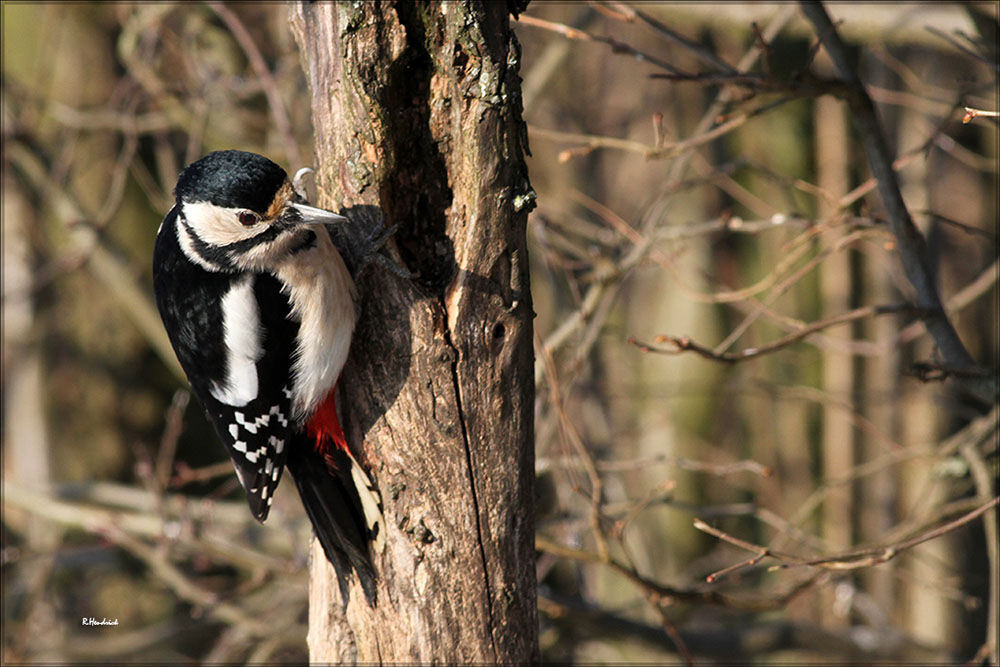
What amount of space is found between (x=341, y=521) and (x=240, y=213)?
0.87 metres

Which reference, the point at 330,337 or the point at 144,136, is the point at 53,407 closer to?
the point at 144,136

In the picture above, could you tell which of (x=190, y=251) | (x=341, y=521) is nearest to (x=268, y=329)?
(x=190, y=251)

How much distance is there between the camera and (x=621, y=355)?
6.64 meters

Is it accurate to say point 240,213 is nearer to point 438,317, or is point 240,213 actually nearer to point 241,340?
point 241,340

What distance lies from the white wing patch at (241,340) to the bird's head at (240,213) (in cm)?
8

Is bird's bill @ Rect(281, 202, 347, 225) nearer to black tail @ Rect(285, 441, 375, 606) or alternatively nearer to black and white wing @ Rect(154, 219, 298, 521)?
black and white wing @ Rect(154, 219, 298, 521)

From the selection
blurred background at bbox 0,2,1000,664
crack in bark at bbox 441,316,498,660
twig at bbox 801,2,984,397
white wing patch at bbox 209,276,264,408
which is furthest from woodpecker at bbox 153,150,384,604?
twig at bbox 801,2,984,397

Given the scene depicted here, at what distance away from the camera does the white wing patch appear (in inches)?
112

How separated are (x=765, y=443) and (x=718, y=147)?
2292 millimetres

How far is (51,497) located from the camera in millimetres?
4418

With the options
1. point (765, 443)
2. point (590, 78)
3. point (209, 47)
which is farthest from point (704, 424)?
point (209, 47)

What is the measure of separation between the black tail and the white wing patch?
13.6 inches

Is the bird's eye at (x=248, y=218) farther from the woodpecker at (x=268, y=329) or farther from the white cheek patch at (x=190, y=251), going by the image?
the white cheek patch at (x=190, y=251)

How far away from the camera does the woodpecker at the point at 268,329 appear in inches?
104
